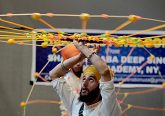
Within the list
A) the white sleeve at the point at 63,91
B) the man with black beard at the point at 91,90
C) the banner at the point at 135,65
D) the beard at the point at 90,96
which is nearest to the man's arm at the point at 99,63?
the man with black beard at the point at 91,90

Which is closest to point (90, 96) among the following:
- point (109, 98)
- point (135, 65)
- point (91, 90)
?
point (91, 90)

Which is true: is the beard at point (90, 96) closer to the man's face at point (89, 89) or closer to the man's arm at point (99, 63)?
the man's face at point (89, 89)

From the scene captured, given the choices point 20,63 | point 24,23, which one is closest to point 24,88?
point 20,63

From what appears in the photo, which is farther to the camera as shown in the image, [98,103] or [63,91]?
[63,91]

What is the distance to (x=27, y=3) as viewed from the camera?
4.11 metres

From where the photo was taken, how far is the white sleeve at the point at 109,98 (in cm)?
187

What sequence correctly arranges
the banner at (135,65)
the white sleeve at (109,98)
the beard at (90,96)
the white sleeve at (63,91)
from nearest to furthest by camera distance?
the white sleeve at (109,98) → the beard at (90,96) → the white sleeve at (63,91) → the banner at (135,65)

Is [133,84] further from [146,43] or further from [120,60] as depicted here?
[146,43]

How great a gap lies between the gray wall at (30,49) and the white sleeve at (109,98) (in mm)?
2162

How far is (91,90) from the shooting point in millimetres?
2184

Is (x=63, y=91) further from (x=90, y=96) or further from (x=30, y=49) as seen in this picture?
(x=30, y=49)

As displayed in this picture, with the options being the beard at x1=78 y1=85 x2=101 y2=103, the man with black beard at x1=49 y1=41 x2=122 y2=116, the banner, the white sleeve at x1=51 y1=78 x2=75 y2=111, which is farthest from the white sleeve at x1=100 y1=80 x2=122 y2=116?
the banner

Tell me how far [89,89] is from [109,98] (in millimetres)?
325

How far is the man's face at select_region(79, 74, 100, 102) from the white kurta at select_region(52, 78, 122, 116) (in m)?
0.05
